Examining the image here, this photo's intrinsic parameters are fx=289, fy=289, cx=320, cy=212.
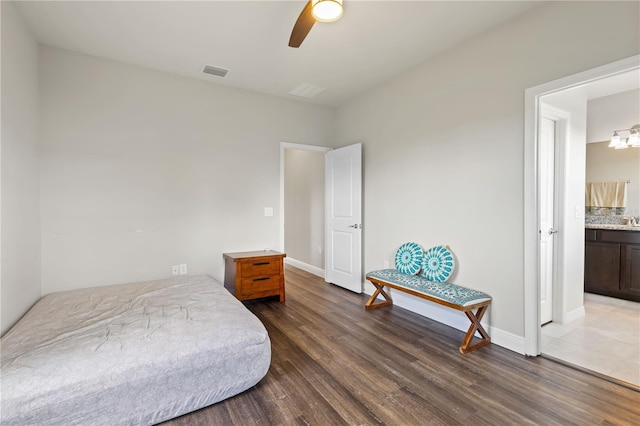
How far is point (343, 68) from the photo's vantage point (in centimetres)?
327

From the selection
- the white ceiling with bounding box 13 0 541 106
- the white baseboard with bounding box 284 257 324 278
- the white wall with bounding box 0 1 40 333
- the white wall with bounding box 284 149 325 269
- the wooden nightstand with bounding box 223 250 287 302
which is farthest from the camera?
the white wall with bounding box 284 149 325 269

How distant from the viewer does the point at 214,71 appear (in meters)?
3.34

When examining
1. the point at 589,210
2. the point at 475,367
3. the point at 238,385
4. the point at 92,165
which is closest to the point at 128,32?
the point at 92,165

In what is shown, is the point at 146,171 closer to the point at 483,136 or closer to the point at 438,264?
the point at 438,264

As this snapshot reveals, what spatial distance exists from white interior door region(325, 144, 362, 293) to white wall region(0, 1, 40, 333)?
330 centimetres

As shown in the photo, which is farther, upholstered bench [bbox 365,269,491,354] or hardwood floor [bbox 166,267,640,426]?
upholstered bench [bbox 365,269,491,354]

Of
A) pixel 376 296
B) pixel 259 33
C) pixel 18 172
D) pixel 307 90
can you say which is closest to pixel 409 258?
pixel 376 296

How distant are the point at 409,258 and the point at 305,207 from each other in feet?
9.18

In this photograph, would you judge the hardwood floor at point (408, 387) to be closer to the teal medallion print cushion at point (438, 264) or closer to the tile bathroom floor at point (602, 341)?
the tile bathroom floor at point (602, 341)

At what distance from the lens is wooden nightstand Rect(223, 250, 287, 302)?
11.0ft

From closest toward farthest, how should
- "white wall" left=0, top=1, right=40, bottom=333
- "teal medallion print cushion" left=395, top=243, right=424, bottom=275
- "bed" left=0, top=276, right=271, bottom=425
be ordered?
"bed" left=0, top=276, right=271, bottom=425, "white wall" left=0, top=1, right=40, bottom=333, "teal medallion print cushion" left=395, top=243, right=424, bottom=275

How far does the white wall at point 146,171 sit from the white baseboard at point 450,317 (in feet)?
6.31

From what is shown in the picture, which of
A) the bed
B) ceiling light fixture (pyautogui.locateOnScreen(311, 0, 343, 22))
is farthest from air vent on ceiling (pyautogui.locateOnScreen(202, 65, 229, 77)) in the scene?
the bed

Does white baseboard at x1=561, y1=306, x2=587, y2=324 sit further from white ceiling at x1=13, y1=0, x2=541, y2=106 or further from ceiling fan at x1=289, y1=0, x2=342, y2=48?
ceiling fan at x1=289, y1=0, x2=342, y2=48
